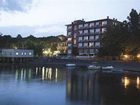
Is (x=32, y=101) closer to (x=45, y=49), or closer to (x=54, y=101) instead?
(x=54, y=101)

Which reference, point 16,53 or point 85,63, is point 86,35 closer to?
point 85,63

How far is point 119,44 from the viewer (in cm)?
9825

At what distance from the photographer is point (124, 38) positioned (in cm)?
9631

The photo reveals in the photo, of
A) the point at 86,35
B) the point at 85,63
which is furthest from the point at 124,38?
the point at 86,35

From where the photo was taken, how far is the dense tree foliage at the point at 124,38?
3632 inches

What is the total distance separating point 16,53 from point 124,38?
2540 inches

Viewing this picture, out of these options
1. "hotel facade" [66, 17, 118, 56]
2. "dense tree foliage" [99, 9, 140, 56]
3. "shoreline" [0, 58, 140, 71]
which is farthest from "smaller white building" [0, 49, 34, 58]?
"dense tree foliage" [99, 9, 140, 56]

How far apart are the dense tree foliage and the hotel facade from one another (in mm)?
25816

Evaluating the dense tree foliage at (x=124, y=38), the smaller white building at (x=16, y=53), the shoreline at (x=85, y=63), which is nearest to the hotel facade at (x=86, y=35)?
the shoreline at (x=85, y=63)

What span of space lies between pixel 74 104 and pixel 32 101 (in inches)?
184

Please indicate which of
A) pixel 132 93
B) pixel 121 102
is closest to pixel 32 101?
pixel 121 102

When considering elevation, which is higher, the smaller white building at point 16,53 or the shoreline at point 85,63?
the smaller white building at point 16,53

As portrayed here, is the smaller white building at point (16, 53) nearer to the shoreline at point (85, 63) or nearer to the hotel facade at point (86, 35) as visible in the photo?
the shoreline at point (85, 63)

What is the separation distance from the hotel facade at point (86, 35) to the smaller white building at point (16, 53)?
1914 centimetres
